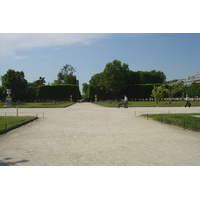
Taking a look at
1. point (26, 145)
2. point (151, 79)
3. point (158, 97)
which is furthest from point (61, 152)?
point (151, 79)

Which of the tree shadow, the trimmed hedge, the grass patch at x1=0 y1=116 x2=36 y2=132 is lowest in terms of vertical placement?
the tree shadow

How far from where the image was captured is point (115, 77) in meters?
56.6

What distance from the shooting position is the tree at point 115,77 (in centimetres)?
5616

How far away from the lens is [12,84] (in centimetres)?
5184

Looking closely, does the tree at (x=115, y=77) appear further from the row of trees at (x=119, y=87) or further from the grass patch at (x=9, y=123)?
the grass patch at (x=9, y=123)

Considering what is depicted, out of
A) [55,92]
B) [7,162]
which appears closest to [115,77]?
[55,92]

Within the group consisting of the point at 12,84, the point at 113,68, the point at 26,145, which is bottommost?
the point at 26,145

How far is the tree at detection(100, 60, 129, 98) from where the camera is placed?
5616 cm

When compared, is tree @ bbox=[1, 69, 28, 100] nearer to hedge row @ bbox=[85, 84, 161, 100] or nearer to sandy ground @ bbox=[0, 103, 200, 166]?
hedge row @ bbox=[85, 84, 161, 100]

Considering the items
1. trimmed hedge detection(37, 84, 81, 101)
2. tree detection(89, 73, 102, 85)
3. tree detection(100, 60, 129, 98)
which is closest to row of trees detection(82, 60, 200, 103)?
tree detection(100, 60, 129, 98)

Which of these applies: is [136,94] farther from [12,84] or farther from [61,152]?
[61,152]

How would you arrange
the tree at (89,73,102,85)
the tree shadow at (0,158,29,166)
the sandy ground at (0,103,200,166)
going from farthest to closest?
the tree at (89,73,102,85)
the sandy ground at (0,103,200,166)
the tree shadow at (0,158,29,166)

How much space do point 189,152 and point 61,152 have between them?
3.24m

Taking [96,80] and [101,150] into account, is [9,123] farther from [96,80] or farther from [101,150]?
[96,80]
